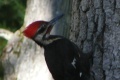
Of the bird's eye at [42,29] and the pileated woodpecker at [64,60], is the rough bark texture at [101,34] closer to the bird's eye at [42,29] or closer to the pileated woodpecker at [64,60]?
the pileated woodpecker at [64,60]

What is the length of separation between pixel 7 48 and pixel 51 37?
2020mm

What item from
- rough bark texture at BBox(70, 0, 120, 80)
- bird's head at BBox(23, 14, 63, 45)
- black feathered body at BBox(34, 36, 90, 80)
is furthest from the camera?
bird's head at BBox(23, 14, 63, 45)

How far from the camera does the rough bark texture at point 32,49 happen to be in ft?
16.9

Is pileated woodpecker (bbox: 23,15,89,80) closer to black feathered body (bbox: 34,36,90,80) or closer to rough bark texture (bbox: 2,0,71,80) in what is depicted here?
black feathered body (bbox: 34,36,90,80)

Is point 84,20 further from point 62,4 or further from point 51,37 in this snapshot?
point 62,4

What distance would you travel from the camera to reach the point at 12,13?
21.5ft

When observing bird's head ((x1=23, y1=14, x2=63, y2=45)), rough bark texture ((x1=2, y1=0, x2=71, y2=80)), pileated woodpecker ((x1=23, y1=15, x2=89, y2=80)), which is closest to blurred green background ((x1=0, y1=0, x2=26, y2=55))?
rough bark texture ((x1=2, y1=0, x2=71, y2=80))

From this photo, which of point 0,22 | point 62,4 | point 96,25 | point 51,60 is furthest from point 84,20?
point 0,22

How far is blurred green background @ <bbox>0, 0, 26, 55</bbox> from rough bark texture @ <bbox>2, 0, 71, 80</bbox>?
1020mm

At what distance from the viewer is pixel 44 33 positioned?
3.50m

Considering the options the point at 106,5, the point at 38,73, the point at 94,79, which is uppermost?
the point at 106,5

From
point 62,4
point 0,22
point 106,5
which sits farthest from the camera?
point 0,22

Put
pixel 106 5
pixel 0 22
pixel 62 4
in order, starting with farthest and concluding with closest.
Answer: pixel 0 22, pixel 62 4, pixel 106 5

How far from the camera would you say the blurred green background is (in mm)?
6395
